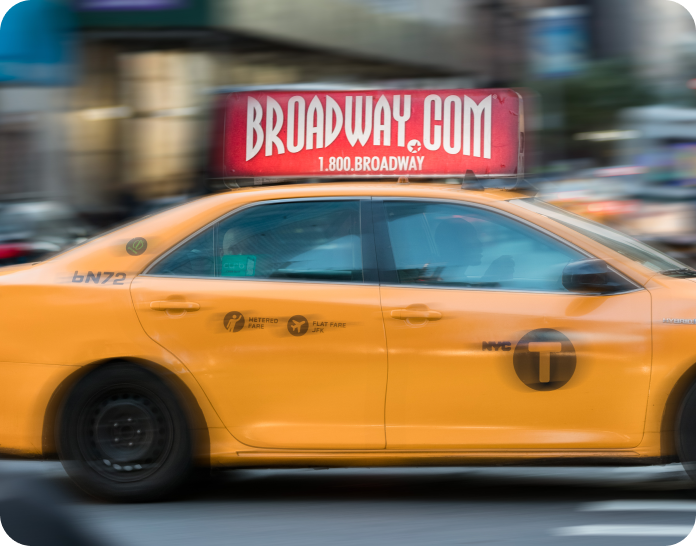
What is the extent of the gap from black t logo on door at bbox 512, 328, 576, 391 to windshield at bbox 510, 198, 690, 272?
0.57 metres

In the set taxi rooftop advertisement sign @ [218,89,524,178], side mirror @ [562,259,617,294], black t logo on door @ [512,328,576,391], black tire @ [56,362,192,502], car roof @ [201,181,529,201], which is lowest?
black tire @ [56,362,192,502]

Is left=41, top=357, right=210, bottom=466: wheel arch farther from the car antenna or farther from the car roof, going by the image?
the car antenna

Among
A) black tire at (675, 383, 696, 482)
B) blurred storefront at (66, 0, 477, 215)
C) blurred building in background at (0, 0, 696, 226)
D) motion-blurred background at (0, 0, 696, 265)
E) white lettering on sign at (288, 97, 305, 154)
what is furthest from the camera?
blurred storefront at (66, 0, 477, 215)

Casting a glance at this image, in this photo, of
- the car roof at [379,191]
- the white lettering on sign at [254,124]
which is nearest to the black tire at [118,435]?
the car roof at [379,191]

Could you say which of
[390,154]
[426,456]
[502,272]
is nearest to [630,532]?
[426,456]

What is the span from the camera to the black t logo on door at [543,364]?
4453 millimetres

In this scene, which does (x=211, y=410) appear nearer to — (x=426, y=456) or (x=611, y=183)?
(x=426, y=456)

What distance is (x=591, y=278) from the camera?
4.52m

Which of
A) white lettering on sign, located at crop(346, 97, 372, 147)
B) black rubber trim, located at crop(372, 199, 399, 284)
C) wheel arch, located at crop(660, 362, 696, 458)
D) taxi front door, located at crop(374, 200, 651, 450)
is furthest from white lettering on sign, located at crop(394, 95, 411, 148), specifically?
wheel arch, located at crop(660, 362, 696, 458)

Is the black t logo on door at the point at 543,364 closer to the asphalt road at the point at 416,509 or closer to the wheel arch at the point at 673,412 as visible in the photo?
the wheel arch at the point at 673,412

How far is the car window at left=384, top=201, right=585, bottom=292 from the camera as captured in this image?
461cm

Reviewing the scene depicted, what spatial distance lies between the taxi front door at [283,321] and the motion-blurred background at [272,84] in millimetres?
6492

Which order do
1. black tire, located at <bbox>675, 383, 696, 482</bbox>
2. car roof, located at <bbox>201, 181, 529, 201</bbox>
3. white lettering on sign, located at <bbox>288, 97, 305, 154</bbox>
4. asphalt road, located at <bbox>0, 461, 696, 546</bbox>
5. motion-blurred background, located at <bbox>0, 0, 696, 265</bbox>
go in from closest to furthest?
1. asphalt road, located at <bbox>0, 461, 696, 546</bbox>
2. black tire, located at <bbox>675, 383, 696, 482</bbox>
3. car roof, located at <bbox>201, 181, 529, 201</bbox>
4. white lettering on sign, located at <bbox>288, 97, 305, 154</bbox>
5. motion-blurred background, located at <bbox>0, 0, 696, 265</bbox>

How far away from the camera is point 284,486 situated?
17.5 ft
